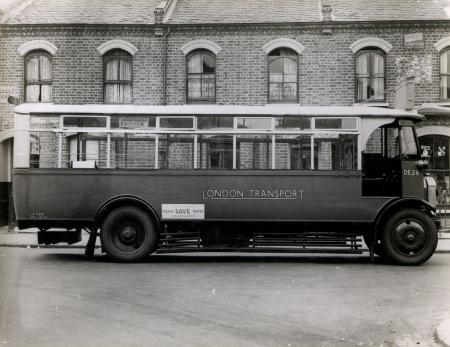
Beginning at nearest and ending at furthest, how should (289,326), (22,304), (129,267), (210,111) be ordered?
(289,326)
(22,304)
(129,267)
(210,111)

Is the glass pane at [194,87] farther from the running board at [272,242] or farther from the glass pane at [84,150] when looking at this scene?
the running board at [272,242]

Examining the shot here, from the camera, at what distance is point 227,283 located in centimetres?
858

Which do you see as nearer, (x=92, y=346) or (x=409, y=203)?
(x=92, y=346)

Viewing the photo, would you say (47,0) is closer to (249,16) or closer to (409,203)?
(249,16)

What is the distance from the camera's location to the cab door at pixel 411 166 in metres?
10.7

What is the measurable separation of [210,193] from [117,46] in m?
10.1

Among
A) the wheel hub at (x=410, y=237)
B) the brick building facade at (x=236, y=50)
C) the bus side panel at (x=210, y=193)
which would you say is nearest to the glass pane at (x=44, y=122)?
the bus side panel at (x=210, y=193)

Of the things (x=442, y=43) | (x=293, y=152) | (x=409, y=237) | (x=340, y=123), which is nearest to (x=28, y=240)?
(x=293, y=152)

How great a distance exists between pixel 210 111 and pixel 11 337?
613 centimetres

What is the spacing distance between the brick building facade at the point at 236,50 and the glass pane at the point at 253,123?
823cm

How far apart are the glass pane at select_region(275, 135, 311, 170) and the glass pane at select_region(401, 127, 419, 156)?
74.5 inches

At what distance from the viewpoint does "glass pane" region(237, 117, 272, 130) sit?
10.8 metres

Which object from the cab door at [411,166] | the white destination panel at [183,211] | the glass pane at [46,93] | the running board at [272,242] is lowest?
the running board at [272,242]

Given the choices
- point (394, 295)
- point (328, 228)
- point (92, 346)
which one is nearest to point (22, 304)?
point (92, 346)
